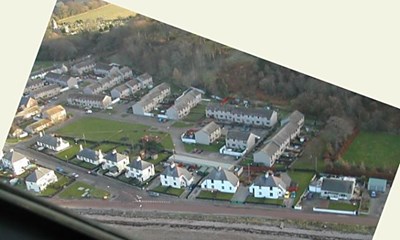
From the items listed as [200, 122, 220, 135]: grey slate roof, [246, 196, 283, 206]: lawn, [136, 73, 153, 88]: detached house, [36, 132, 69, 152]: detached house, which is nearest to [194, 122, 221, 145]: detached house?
[200, 122, 220, 135]: grey slate roof

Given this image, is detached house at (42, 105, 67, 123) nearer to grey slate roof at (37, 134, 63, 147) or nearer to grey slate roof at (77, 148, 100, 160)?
grey slate roof at (37, 134, 63, 147)

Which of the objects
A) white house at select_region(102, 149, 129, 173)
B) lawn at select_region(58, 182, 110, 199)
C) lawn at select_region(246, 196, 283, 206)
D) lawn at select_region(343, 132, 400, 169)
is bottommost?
lawn at select_region(58, 182, 110, 199)

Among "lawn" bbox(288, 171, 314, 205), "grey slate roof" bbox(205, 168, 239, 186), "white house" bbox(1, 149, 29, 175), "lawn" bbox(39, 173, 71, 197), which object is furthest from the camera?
"white house" bbox(1, 149, 29, 175)

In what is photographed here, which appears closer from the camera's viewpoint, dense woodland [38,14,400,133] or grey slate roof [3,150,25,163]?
dense woodland [38,14,400,133]

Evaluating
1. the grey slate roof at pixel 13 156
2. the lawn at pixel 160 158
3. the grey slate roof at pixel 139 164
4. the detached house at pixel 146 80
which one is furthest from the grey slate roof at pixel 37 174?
the detached house at pixel 146 80

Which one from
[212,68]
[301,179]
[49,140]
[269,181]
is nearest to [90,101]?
[49,140]

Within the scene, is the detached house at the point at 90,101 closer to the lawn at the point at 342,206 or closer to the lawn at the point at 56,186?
the lawn at the point at 56,186

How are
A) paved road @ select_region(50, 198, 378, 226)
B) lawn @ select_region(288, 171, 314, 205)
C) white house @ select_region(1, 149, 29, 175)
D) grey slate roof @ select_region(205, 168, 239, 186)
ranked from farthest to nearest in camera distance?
white house @ select_region(1, 149, 29, 175) < grey slate roof @ select_region(205, 168, 239, 186) < lawn @ select_region(288, 171, 314, 205) < paved road @ select_region(50, 198, 378, 226)

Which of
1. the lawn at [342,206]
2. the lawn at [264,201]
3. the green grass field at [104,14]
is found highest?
the green grass field at [104,14]
